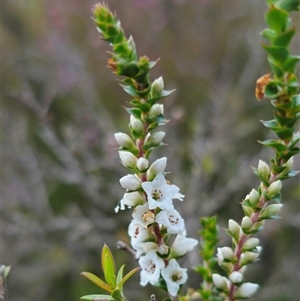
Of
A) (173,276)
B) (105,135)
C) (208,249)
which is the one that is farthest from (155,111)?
(105,135)

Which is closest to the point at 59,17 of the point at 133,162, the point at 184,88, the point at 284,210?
the point at 184,88

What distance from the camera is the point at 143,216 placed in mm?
789

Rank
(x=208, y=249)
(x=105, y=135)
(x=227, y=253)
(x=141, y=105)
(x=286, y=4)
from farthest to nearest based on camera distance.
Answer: (x=105, y=135), (x=208, y=249), (x=227, y=253), (x=141, y=105), (x=286, y=4)

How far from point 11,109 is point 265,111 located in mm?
2312

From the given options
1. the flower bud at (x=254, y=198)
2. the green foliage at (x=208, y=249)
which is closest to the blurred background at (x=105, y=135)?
the green foliage at (x=208, y=249)

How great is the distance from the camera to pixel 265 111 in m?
3.73

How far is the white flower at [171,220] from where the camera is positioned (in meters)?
0.78

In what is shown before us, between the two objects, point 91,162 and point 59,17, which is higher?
point 59,17

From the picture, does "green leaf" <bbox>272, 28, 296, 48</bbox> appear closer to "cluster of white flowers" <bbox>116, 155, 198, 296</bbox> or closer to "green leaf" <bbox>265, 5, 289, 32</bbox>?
"green leaf" <bbox>265, 5, 289, 32</bbox>

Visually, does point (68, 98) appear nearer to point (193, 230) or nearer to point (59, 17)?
point (59, 17)

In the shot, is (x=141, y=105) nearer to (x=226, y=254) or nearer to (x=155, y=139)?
(x=155, y=139)

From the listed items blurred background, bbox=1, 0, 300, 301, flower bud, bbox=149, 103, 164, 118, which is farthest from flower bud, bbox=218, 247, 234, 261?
blurred background, bbox=1, 0, 300, 301

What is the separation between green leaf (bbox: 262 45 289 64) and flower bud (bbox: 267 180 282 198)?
0.75 feet

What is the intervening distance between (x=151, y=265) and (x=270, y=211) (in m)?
0.26
